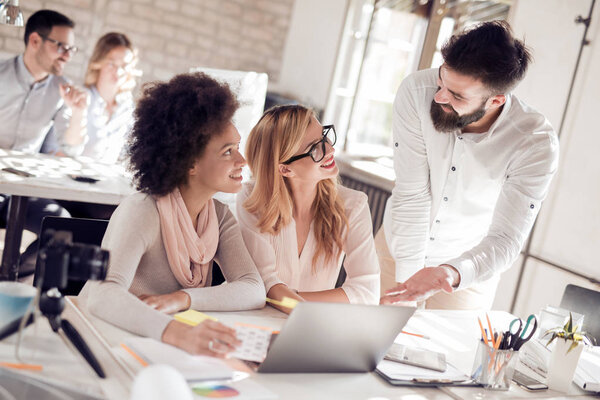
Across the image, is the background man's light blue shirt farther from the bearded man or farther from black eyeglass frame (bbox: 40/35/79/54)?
the bearded man

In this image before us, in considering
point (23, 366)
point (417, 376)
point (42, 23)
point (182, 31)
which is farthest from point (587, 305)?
point (182, 31)

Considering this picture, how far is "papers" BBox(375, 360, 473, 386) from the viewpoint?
146 cm

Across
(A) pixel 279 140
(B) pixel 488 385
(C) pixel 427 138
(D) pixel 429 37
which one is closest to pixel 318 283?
(A) pixel 279 140

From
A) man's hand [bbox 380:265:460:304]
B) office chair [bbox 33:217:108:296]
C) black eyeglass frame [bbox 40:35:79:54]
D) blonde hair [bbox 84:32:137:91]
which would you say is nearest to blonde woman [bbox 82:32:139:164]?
blonde hair [bbox 84:32:137:91]

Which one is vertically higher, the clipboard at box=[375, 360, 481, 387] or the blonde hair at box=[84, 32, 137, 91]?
the blonde hair at box=[84, 32, 137, 91]

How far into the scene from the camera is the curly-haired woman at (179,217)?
1.57 meters

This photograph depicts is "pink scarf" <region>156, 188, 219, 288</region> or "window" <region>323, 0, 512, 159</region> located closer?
"pink scarf" <region>156, 188, 219, 288</region>

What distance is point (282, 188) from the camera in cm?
219

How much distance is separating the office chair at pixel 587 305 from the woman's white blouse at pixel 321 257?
748 mm

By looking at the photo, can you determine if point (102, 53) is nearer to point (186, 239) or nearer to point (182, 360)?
point (186, 239)

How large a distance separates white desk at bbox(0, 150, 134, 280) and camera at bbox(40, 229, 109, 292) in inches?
67.2

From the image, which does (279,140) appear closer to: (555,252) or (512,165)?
(512,165)

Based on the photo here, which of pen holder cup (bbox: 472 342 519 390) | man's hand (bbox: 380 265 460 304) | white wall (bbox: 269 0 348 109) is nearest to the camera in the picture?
pen holder cup (bbox: 472 342 519 390)

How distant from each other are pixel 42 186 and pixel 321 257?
1326mm
